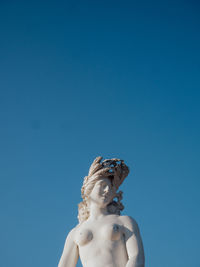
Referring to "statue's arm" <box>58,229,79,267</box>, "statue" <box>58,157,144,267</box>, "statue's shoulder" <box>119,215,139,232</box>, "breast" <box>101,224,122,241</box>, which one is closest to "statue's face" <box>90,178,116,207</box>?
"statue" <box>58,157,144,267</box>

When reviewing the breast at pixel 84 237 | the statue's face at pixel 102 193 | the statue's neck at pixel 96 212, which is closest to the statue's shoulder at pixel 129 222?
the statue's neck at pixel 96 212

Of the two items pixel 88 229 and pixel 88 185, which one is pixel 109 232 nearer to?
pixel 88 229

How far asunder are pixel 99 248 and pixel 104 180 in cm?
181

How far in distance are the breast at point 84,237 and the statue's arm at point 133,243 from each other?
2.93 ft

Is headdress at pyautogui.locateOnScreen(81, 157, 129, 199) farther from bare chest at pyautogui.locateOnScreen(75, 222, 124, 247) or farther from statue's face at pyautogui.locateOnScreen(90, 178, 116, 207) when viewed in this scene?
bare chest at pyautogui.locateOnScreen(75, 222, 124, 247)

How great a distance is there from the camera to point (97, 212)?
11.3 m

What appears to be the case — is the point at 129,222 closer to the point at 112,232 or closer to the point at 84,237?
the point at 112,232

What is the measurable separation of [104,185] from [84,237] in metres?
1.47

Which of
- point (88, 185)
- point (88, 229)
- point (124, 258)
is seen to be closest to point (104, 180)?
point (88, 185)

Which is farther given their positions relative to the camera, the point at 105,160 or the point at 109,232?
the point at 105,160

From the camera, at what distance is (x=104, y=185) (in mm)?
11477

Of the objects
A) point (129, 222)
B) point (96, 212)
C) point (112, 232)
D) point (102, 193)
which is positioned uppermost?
point (102, 193)

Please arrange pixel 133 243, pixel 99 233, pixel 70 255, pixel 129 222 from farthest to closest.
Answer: pixel 70 255, pixel 129 222, pixel 99 233, pixel 133 243

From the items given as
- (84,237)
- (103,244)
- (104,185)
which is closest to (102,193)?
(104,185)
